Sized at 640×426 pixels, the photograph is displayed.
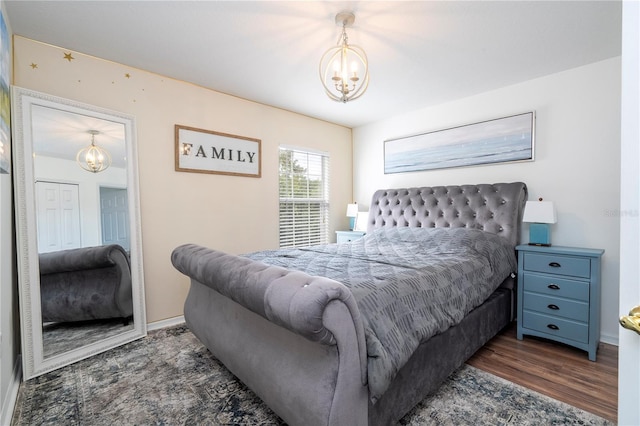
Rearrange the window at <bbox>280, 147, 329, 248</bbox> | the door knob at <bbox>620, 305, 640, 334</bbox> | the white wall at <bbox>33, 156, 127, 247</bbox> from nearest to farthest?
the door knob at <bbox>620, 305, 640, 334</bbox> → the white wall at <bbox>33, 156, 127, 247</bbox> → the window at <bbox>280, 147, 329, 248</bbox>

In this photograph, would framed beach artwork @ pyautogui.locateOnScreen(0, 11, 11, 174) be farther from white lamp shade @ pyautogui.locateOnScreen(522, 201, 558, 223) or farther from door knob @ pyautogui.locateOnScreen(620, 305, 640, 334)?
white lamp shade @ pyautogui.locateOnScreen(522, 201, 558, 223)

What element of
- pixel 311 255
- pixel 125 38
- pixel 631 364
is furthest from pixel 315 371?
pixel 125 38

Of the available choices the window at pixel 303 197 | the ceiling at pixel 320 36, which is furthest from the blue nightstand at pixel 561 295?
the window at pixel 303 197

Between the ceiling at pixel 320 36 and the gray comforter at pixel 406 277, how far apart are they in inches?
62.6

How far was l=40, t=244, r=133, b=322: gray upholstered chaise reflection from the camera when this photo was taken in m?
2.23

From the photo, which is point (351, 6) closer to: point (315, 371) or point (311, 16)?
point (311, 16)

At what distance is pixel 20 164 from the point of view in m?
2.09

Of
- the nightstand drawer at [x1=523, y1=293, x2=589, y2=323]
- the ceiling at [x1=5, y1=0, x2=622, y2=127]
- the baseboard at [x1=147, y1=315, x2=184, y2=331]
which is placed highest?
the ceiling at [x1=5, y1=0, x2=622, y2=127]

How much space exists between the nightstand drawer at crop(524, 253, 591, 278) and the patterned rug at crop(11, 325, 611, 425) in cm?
108

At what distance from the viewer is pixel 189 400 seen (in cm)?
179

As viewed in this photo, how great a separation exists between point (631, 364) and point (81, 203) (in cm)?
314

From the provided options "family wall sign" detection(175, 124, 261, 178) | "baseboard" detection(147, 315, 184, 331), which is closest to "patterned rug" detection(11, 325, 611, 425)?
"baseboard" detection(147, 315, 184, 331)

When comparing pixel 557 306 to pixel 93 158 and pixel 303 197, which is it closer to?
pixel 303 197

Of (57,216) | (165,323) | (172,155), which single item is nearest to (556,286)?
(165,323)
